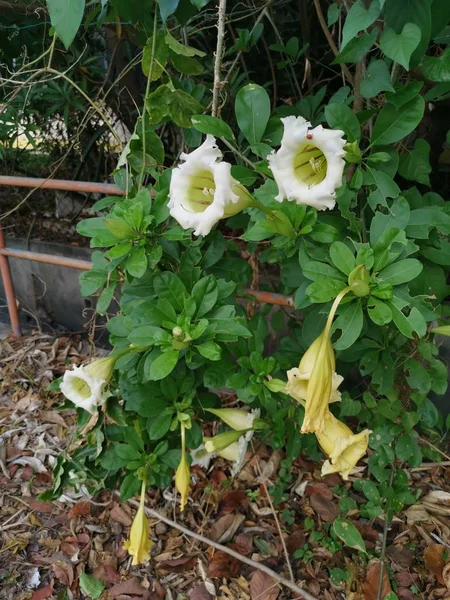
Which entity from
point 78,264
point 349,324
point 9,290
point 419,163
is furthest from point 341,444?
point 9,290

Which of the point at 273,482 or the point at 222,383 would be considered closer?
the point at 222,383

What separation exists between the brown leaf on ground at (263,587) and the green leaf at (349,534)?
0.23 m

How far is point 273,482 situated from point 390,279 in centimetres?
105

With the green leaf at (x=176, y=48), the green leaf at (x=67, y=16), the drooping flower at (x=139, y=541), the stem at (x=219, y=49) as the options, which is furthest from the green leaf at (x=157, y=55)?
the drooping flower at (x=139, y=541)

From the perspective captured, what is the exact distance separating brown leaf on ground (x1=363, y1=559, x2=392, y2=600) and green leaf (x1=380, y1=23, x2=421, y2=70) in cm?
126

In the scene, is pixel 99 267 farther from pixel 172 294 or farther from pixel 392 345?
pixel 392 345

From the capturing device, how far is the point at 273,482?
66.3 inches

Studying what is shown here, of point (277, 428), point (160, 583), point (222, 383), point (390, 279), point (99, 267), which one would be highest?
point (390, 279)

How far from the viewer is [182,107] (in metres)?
1.14

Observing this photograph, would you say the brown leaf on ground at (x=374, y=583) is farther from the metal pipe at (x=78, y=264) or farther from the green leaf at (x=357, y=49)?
the green leaf at (x=357, y=49)

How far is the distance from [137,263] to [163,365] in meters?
0.22

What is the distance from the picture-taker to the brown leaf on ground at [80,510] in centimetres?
160

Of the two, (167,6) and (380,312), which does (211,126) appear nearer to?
(167,6)

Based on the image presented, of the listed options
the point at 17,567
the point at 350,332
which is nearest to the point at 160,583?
the point at 17,567
